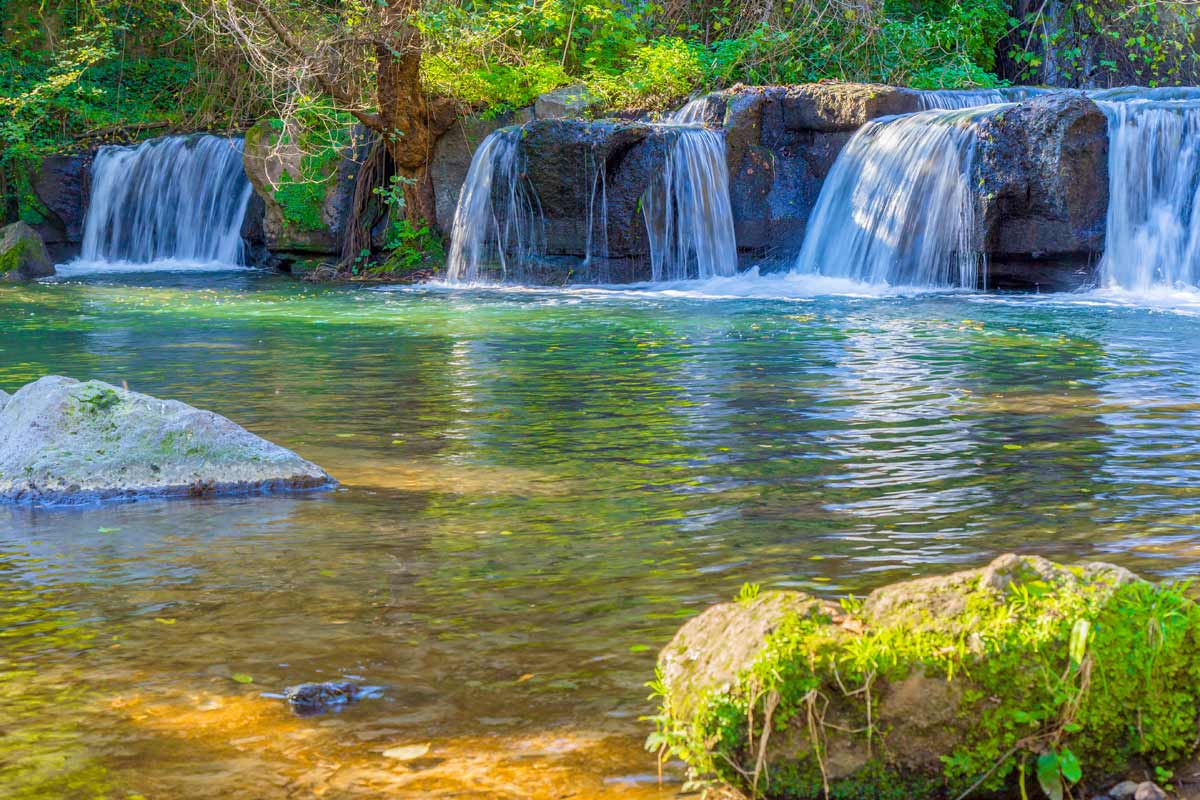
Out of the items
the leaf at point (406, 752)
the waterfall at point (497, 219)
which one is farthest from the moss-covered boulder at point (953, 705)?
the waterfall at point (497, 219)

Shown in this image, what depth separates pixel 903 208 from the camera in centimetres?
1789

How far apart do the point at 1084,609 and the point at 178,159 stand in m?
24.0

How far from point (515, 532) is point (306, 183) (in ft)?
56.8

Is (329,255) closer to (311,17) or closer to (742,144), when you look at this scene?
(311,17)

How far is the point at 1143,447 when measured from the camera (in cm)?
719

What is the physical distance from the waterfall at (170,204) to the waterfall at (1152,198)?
14.2 m

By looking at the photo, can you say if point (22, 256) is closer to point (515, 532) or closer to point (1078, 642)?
→ point (515, 532)

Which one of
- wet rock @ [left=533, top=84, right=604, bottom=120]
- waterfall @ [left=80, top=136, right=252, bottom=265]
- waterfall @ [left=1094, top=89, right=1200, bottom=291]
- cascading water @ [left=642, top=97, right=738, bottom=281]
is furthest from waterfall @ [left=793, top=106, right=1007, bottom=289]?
waterfall @ [left=80, top=136, right=252, bottom=265]

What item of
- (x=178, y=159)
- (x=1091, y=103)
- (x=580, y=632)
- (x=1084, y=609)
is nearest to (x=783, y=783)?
(x=1084, y=609)

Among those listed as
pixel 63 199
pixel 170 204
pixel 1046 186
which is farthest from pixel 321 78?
pixel 1046 186

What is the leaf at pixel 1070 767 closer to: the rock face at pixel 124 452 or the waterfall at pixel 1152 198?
the rock face at pixel 124 452

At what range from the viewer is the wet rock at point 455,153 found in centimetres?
2172

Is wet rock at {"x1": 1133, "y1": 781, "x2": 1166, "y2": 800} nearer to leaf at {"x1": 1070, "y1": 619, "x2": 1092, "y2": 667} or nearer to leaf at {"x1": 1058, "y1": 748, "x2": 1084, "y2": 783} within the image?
leaf at {"x1": 1058, "y1": 748, "x2": 1084, "y2": 783}

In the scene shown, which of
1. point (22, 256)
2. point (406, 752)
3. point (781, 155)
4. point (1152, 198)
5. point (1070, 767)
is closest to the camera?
point (1070, 767)
